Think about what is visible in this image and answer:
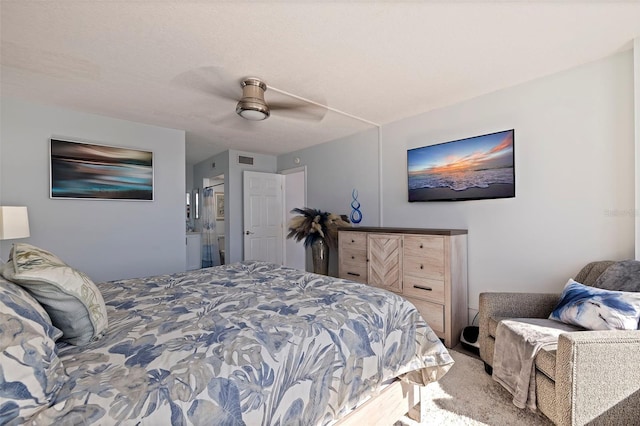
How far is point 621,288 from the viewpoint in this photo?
175cm

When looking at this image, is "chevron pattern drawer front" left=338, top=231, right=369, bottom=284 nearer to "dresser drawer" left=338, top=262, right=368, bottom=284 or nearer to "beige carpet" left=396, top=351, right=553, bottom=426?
"dresser drawer" left=338, top=262, right=368, bottom=284

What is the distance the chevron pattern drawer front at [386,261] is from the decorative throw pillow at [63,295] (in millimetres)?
2494

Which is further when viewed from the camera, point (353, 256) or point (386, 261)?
point (353, 256)

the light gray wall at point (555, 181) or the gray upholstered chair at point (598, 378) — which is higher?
the light gray wall at point (555, 181)

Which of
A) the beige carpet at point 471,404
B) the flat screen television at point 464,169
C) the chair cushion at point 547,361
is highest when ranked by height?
the flat screen television at point 464,169

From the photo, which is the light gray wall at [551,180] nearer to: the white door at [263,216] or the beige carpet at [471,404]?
the beige carpet at [471,404]

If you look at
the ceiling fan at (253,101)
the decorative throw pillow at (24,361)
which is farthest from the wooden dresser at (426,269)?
the decorative throw pillow at (24,361)

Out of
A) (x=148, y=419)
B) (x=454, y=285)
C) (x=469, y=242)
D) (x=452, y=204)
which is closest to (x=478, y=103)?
(x=452, y=204)

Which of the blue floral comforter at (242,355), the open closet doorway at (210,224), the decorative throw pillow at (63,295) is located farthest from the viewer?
the open closet doorway at (210,224)

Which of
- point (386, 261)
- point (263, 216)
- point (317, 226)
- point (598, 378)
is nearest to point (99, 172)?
point (263, 216)

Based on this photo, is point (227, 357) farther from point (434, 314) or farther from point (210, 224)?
point (210, 224)

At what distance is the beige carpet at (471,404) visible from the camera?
1.62 meters

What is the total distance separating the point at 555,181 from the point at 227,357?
2.85 metres

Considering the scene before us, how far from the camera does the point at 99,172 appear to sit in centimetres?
321
